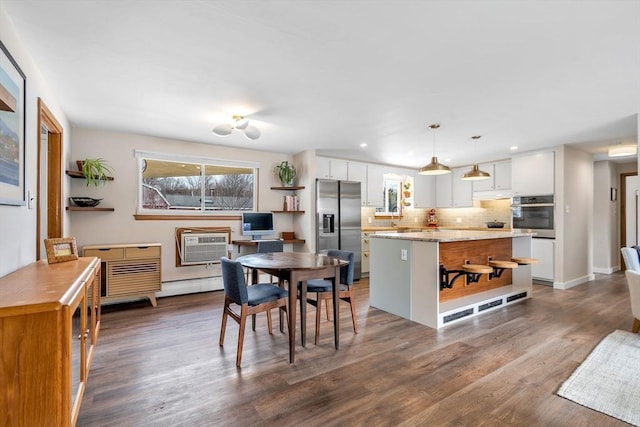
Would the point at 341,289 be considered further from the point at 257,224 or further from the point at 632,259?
the point at 632,259

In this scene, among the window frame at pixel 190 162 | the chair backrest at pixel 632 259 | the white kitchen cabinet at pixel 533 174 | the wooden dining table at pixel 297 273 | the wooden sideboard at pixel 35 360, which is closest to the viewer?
the wooden sideboard at pixel 35 360

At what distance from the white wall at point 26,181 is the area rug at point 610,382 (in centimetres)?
356

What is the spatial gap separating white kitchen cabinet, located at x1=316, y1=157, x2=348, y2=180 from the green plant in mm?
3194

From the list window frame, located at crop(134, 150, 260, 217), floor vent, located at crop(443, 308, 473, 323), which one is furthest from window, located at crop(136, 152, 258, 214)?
floor vent, located at crop(443, 308, 473, 323)

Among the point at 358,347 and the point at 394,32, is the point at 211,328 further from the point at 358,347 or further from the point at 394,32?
the point at 394,32

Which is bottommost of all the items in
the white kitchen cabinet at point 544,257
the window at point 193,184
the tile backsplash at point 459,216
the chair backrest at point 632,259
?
the white kitchen cabinet at point 544,257

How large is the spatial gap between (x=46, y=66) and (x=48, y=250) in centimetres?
145

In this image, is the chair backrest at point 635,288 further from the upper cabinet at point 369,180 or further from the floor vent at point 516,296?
the upper cabinet at point 369,180

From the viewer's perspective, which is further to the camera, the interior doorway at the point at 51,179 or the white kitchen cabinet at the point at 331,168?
the white kitchen cabinet at the point at 331,168

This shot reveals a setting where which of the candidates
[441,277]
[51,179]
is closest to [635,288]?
[441,277]

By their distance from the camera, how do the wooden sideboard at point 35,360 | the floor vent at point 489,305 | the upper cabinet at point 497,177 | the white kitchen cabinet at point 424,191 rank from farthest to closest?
1. the white kitchen cabinet at point 424,191
2. the upper cabinet at point 497,177
3. the floor vent at point 489,305
4. the wooden sideboard at point 35,360

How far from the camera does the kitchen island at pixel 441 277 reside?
10.5 feet

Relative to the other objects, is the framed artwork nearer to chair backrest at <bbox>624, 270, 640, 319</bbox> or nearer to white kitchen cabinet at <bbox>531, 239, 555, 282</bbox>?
chair backrest at <bbox>624, 270, 640, 319</bbox>

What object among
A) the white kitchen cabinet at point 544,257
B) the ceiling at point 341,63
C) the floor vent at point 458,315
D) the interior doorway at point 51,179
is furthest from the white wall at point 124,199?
the white kitchen cabinet at point 544,257
